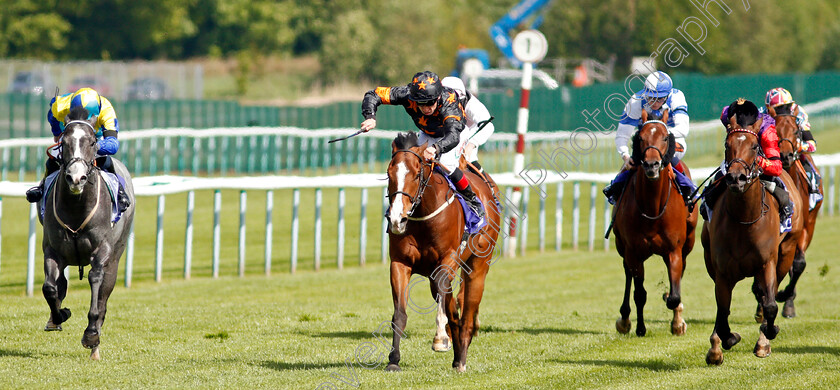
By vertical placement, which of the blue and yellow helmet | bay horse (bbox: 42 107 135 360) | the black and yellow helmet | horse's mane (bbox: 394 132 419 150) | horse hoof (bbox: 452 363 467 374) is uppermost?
the black and yellow helmet

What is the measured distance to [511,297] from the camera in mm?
11898

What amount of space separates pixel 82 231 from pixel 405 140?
92.4 inches

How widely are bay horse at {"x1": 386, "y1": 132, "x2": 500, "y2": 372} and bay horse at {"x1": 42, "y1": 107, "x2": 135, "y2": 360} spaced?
195 cm

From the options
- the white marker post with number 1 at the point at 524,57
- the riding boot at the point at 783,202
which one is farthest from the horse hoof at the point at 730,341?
the white marker post with number 1 at the point at 524,57

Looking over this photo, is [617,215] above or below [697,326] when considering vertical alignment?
above

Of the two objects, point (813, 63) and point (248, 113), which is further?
point (813, 63)

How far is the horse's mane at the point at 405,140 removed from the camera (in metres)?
6.71

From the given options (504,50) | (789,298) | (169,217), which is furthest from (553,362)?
(504,50)

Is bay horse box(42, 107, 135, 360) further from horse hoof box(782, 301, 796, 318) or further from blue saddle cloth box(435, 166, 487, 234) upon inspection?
horse hoof box(782, 301, 796, 318)

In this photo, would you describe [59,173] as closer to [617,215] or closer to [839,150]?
[617,215]

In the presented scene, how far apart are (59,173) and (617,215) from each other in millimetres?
4310

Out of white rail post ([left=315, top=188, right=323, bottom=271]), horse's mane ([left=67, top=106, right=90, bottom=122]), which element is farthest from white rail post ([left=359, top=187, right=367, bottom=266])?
horse's mane ([left=67, top=106, right=90, bottom=122])

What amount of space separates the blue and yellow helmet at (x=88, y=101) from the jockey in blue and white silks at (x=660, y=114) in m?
4.01

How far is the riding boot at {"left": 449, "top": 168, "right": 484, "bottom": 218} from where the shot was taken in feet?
24.0
